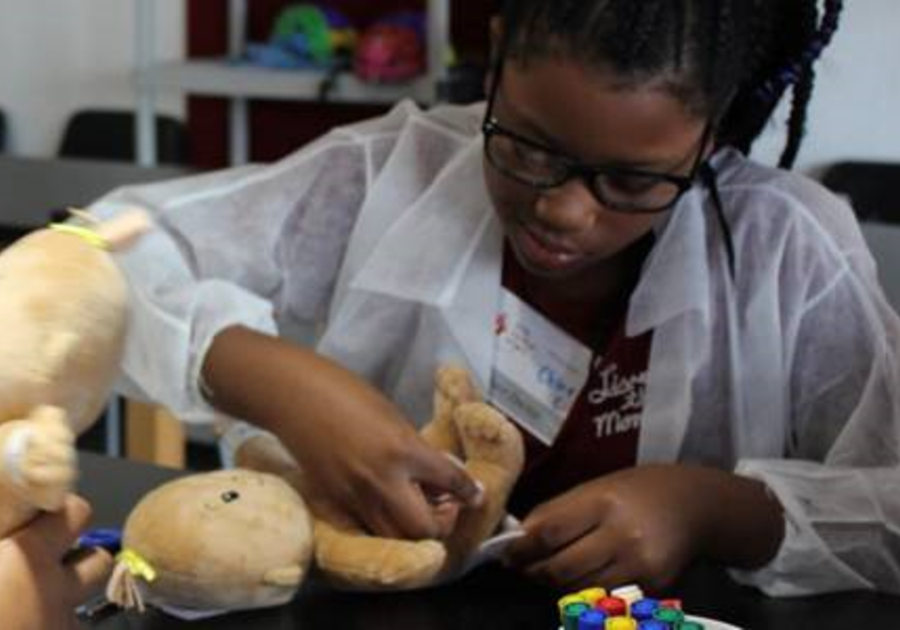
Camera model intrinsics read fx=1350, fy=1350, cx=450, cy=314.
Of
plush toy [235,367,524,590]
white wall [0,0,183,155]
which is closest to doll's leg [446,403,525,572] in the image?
plush toy [235,367,524,590]

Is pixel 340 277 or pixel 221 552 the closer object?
pixel 221 552

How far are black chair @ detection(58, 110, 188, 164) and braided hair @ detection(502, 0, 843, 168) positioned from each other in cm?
217

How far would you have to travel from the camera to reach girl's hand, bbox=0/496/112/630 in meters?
0.48

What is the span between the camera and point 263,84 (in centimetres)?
277

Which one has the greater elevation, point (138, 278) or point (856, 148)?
point (138, 278)

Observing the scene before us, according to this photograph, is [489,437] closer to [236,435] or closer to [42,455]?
[236,435]

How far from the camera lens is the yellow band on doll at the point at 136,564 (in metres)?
0.58

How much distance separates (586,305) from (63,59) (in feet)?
8.84

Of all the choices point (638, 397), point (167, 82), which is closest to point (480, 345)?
point (638, 397)

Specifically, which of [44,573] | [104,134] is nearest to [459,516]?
[44,573]

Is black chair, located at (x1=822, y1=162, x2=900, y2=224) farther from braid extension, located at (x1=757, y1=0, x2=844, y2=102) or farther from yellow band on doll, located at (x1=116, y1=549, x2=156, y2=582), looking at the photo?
yellow band on doll, located at (x1=116, y1=549, x2=156, y2=582)

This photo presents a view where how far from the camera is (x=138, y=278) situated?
869 mm

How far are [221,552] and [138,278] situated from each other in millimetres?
285

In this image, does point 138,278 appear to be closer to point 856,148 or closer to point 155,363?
point 155,363
